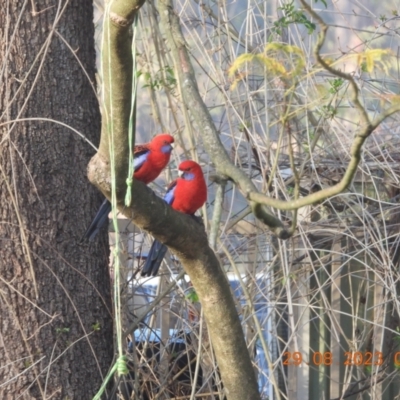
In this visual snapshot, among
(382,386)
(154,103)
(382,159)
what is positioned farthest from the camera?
(382,386)

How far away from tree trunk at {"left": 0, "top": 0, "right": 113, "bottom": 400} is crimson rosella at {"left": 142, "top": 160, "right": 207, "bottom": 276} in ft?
0.83

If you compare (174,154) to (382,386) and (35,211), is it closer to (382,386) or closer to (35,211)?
(35,211)

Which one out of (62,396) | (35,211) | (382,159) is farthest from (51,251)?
(382,159)

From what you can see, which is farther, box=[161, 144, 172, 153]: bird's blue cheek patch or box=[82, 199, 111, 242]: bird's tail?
box=[161, 144, 172, 153]: bird's blue cheek patch

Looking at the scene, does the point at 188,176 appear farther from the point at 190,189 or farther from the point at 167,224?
the point at 167,224

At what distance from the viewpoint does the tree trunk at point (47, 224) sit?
2805 millimetres

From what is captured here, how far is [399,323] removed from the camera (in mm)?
3941

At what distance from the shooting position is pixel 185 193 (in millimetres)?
2807

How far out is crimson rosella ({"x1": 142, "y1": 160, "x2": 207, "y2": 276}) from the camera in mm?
2777

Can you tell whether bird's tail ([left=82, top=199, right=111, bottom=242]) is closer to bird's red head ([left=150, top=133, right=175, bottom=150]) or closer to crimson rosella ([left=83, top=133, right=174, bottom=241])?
crimson rosella ([left=83, top=133, right=174, bottom=241])

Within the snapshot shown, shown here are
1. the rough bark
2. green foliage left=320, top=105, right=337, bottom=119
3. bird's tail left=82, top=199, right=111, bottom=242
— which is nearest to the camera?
the rough bark

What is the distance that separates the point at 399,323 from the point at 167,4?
91.3 inches
